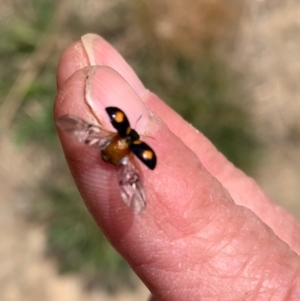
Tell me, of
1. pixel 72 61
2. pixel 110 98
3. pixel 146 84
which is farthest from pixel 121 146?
pixel 146 84

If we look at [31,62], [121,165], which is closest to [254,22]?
[31,62]

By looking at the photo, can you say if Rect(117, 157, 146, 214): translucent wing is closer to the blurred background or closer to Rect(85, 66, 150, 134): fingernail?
Rect(85, 66, 150, 134): fingernail

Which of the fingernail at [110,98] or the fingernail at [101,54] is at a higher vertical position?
the fingernail at [101,54]

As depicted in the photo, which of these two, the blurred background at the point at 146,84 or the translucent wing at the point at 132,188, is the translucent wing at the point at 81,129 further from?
the blurred background at the point at 146,84

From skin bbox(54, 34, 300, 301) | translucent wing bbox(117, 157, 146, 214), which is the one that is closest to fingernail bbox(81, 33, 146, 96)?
skin bbox(54, 34, 300, 301)

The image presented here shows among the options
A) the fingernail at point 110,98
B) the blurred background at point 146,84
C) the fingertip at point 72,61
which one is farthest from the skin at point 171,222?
the blurred background at point 146,84

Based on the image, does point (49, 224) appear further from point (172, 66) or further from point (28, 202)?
point (172, 66)

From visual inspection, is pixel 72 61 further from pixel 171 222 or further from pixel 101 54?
pixel 171 222
